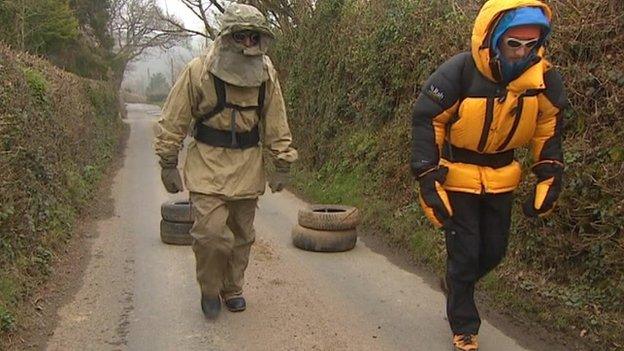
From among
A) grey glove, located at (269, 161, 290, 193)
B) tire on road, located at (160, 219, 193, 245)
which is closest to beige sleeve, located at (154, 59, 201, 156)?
grey glove, located at (269, 161, 290, 193)

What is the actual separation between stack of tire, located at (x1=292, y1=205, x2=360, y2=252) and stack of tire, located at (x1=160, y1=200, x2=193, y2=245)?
128cm

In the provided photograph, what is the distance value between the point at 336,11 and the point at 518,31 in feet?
33.8

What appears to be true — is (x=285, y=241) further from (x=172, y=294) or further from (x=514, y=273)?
(x=514, y=273)

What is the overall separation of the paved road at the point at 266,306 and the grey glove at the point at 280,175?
1032mm

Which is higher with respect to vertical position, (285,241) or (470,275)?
(470,275)

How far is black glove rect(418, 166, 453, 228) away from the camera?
3973mm

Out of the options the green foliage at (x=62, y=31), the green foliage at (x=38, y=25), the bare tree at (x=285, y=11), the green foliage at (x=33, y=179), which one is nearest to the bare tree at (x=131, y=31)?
the green foliage at (x=62, y=31)

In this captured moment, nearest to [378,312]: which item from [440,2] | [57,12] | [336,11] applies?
[440,2]

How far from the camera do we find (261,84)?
4750 millimetres

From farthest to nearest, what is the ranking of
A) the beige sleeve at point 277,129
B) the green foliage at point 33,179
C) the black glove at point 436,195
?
the green foliage at point 33,179 → the beige sleeve at point 277,129 → the black glove at point 436,195

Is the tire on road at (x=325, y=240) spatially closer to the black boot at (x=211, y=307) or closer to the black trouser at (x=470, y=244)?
the black boot at (x=211, y=307)

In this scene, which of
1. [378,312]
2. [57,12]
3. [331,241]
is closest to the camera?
[378,312]

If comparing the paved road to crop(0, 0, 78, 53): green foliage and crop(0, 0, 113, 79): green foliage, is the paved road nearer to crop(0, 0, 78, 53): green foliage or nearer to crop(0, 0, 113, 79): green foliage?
crop(0, 0, 113, 79): green foliage

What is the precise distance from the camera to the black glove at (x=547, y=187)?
13.4 ft
